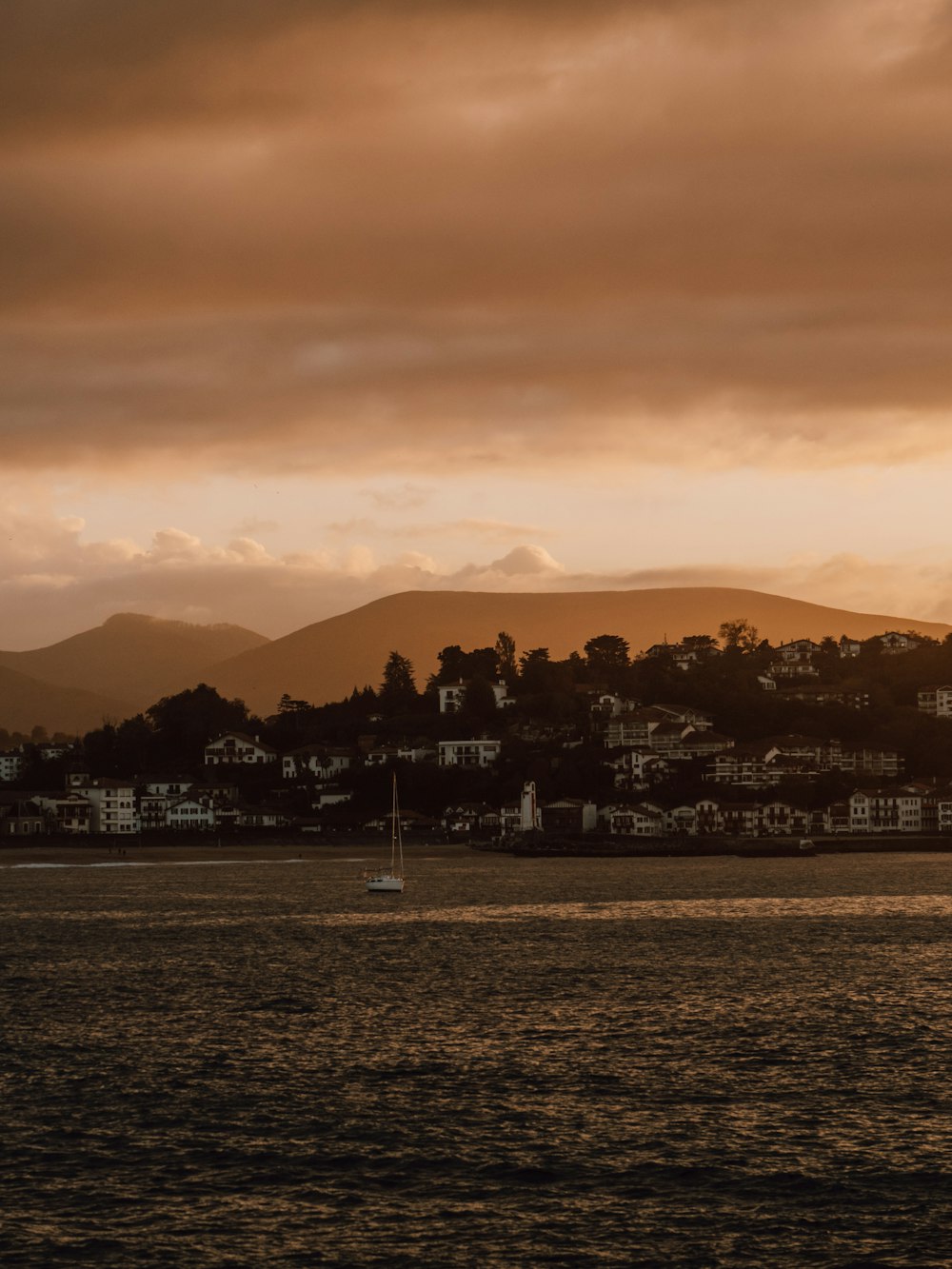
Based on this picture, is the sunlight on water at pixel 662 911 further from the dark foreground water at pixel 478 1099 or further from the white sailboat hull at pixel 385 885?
the white sailboat hull at pixel 385 885

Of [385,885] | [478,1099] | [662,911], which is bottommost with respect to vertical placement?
[662,911]

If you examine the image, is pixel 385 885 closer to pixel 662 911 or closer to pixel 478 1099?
pixel 662 911

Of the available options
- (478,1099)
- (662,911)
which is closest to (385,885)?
Answer: (662,911)

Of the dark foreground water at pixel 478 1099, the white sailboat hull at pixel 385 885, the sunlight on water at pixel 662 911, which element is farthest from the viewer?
the white sailboat hull at pixel 385 885

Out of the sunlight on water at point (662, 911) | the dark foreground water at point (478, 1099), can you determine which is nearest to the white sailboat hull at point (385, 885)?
the sunlight on water at point (662, 911)

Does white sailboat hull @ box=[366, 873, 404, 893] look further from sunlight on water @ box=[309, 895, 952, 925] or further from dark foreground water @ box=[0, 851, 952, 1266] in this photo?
dark foreground water @ box=[0, 851, 952, 1266]

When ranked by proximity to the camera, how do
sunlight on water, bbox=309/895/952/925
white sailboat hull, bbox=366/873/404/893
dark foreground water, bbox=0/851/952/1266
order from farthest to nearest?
white sailboat hull, bbox=366/873/404/893, sunlight on water, bbox=309/895/952/925, dark foreground water, bbox=0/851/952/1266

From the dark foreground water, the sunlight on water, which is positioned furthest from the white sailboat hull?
the dark foreground water

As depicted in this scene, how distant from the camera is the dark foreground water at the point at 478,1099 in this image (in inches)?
1184

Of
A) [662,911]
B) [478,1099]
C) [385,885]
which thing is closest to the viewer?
[478,1099]

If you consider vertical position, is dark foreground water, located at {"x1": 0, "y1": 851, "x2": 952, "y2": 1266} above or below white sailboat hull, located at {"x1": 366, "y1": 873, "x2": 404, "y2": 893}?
above

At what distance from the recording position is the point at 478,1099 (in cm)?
4175

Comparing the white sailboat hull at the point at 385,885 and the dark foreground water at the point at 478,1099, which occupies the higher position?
the dark foreground water at the point at 478,1099

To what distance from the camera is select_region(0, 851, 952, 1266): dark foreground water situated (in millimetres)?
30078
